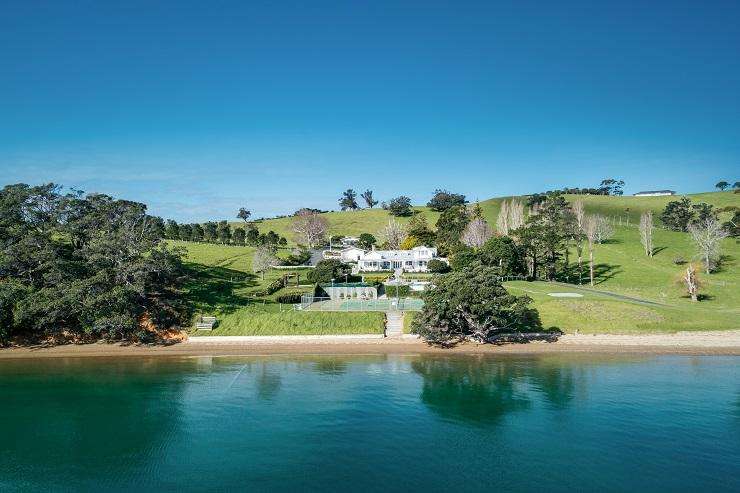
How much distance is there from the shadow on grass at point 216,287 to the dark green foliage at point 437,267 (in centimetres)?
3058

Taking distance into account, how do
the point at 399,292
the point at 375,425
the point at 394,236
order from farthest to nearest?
the point at 394,236
the point at 399,292
the point at 375,425

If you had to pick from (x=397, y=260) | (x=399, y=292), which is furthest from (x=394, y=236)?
(x=399, y=292)

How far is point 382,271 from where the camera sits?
9181cm

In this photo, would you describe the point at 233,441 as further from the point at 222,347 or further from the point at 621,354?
the point at 621,354

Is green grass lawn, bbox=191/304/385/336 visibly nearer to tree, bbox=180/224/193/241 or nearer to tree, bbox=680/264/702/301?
tree, bbox=680/264/702/301

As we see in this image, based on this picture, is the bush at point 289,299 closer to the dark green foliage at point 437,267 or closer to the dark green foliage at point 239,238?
the dark green foliage at point 437,267

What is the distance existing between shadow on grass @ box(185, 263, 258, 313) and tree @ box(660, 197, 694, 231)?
323 feet

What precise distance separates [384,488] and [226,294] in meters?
43.1

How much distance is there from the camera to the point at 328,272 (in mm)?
71875

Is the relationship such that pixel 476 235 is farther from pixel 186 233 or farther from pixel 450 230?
pixel 186 233

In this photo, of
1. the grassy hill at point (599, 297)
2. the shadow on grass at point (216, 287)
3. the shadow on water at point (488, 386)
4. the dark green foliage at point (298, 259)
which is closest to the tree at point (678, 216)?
the grassy hill at point (599, 297)

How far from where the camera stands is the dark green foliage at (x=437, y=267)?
85.2 m

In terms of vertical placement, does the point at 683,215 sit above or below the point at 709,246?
above

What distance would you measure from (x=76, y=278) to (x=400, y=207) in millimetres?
115215
